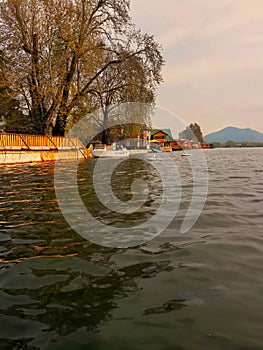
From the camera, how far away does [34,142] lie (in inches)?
948

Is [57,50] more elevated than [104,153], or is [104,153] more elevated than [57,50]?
[57,50]

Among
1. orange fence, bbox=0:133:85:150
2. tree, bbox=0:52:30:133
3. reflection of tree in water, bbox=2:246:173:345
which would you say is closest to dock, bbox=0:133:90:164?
orange fence, bbox=0:133:85:150

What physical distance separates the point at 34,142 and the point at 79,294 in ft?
74.8

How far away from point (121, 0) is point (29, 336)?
104 feet

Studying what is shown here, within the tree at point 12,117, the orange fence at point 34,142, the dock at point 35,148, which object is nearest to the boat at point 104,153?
the dock at point 35,148

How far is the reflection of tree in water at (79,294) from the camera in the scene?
2354mm

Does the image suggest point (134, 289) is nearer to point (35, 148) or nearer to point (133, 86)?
point (35, 148)

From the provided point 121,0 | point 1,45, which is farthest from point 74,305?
point 121,0

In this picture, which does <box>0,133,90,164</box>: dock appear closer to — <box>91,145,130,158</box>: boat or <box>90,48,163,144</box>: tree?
<box>91,145,130,158</box>: boat

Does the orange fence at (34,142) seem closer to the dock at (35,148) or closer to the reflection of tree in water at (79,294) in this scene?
the dock at (35,148)

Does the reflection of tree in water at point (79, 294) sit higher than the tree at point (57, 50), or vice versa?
the tree at point (57, 50)

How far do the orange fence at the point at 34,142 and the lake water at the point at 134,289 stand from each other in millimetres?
16602

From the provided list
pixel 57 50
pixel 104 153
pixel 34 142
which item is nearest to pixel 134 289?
pixel 34 142

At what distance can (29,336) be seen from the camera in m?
2.16
